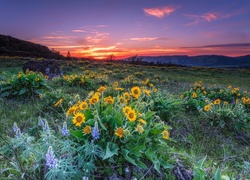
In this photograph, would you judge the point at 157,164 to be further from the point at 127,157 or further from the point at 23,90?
the point at 23,90

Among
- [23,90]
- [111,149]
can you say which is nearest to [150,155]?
[111,149]

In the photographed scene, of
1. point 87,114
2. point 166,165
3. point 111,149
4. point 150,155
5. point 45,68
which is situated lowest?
point 166,165

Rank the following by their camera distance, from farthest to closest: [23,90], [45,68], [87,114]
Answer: [45,68], [23,90], [87,114]

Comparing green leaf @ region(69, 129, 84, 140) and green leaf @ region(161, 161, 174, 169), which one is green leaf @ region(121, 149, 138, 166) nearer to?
green leaf @ region(161, 161, 174, 169)

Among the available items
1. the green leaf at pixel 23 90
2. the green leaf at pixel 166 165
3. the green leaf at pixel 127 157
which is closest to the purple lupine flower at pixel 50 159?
the green leaf at pixel 127 157

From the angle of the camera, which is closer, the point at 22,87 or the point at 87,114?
the point at 87,114

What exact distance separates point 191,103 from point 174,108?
116 cm

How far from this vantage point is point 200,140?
16.9ft

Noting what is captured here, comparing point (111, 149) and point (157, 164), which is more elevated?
point (111, 149)

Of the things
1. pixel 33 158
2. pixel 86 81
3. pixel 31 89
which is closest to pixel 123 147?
pixel 33 158

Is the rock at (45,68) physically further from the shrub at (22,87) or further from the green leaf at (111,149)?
the green leaf at (111,149)

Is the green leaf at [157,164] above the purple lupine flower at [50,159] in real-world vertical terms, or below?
below

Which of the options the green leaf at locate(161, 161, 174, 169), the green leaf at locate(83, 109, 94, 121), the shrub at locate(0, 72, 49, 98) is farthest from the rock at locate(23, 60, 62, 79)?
the green leaf at locate(161, 161, 174, 169)

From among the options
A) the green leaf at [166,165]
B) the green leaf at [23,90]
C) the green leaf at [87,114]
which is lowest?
the green leaf at [166,165]
